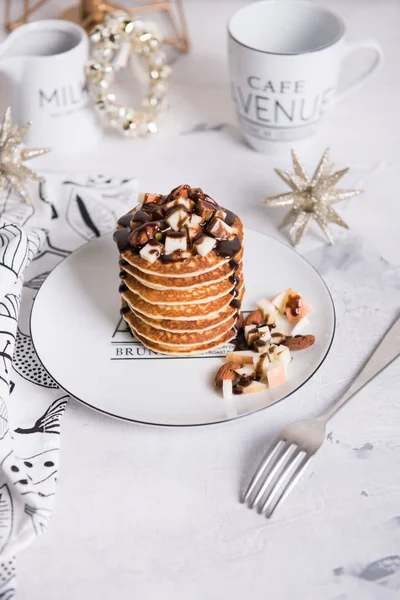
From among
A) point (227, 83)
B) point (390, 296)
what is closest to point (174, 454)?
point (390, 296)

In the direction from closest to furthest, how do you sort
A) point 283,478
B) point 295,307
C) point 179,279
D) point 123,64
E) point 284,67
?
point 283,478 < point 179,279 < point 295,307 < point 284,67 < point 123,64

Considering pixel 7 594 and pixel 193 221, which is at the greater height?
pixel 193 221

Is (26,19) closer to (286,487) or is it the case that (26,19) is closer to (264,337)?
(264,337)

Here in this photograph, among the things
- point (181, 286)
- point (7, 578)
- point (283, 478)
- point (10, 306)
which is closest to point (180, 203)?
point (181, 286)

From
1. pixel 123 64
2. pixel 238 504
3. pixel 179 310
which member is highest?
pixel 123 64

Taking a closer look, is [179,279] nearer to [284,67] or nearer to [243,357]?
[243,357]
